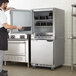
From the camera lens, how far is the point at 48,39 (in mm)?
5270

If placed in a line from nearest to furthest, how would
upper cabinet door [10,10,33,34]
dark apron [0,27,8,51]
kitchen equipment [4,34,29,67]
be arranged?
1. dark apron [0,27,8,51]
2. kitchen equipment [4,34,29,67]
3. upper cabinet door [10,10,33,34]

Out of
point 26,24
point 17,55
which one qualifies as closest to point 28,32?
point 26,24

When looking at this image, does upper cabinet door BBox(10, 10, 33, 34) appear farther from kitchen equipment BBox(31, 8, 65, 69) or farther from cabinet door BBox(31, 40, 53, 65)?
cabinet door BBox(31, 40, 53, 65)

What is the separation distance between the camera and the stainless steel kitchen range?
5293 mm

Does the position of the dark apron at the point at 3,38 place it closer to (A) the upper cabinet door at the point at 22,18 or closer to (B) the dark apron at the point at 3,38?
(B) the dark apron at the point at 3,38

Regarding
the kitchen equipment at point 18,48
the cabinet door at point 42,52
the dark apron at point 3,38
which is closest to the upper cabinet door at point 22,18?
the kitchen equipment at point 18,48

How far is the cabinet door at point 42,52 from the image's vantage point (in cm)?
525

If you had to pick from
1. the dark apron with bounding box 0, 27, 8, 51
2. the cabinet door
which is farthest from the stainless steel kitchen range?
the dark apron with bounding box 0, 27, 8, 51

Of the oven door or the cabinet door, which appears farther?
the oven door

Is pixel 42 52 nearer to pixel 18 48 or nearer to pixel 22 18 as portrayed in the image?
pixel 18 48

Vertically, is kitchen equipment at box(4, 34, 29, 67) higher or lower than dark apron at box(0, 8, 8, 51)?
lower

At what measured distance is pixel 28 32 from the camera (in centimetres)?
590

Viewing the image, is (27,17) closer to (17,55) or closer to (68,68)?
(17,55)

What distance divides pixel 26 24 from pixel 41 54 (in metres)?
1.05
